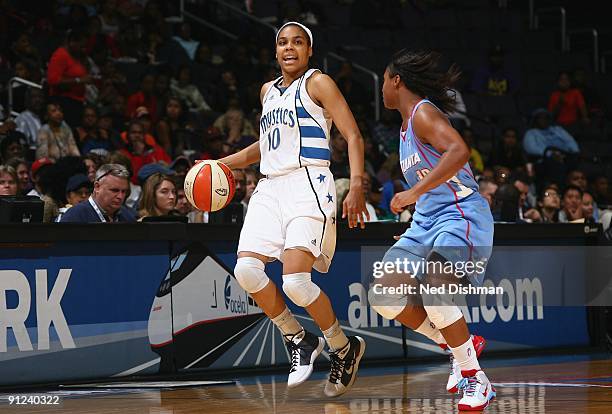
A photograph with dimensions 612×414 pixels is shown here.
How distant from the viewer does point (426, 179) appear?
6.01 metres

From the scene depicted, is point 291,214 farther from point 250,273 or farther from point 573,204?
point 573,204

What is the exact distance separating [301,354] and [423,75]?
1830mm

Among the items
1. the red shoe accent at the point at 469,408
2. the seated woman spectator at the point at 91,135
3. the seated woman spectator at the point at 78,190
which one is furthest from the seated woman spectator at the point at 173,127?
the red shoe accent at the point at 469,408

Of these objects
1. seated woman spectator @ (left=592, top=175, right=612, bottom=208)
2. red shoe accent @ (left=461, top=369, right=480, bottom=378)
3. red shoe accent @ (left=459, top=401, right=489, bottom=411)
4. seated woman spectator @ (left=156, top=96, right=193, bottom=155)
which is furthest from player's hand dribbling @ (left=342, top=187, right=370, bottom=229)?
seated woman spectator @ (left=592, top=175, right=612, bottom=208)

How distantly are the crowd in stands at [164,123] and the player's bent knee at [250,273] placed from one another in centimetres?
227

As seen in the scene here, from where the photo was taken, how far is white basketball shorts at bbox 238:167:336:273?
6.57 metres

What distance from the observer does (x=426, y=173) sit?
634 centimetres

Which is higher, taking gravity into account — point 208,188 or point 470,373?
point 208,188

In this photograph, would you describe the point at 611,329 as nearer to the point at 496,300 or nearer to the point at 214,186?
the point at 496,300

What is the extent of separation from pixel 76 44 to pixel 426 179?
859cm

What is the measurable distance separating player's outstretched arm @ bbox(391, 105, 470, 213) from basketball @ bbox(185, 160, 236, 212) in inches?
50.0

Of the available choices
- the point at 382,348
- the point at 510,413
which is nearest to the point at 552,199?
the point at 382,348

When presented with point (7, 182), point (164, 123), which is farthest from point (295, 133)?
point (164, 123)

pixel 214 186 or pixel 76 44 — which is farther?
pixel 76 44
